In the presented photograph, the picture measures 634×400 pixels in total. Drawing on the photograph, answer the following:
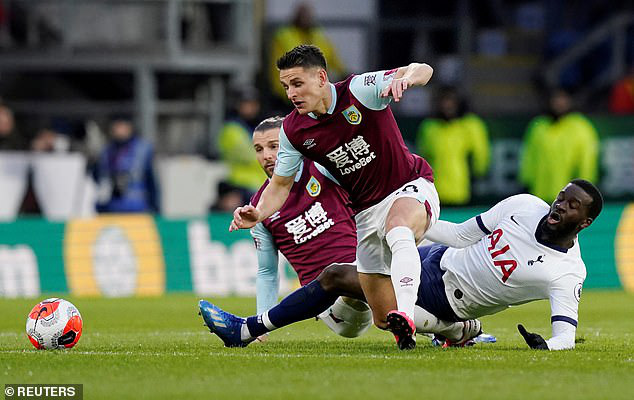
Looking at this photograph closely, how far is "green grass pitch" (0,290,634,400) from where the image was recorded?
6.71 m

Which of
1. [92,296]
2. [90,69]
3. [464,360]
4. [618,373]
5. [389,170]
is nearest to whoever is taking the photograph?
[618,373]

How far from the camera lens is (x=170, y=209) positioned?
2008 cm

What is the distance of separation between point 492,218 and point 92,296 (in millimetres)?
8332

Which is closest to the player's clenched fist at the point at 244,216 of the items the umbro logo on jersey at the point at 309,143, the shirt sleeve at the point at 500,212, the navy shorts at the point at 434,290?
the umbro logo on jersey at the point at 309,143

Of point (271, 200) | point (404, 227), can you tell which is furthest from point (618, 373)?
point (271, 200)

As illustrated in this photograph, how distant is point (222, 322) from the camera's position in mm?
9055

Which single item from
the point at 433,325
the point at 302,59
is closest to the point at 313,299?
the point at 433,325

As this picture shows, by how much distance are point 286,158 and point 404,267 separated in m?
1.22

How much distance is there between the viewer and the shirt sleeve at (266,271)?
384 inches

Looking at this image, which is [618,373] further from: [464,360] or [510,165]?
[510,165]

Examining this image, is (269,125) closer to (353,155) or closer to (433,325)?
(353,155)

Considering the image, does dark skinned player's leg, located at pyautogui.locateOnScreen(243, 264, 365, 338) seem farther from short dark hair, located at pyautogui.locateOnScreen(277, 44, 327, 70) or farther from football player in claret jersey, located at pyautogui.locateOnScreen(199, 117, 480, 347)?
short dark hair, located at pyautogui.locateOnScreen(277, 44, 327, 70)

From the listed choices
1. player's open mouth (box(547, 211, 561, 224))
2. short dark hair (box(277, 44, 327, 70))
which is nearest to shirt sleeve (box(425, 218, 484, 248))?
player's open mouth (box(547, 211, 561, 224))

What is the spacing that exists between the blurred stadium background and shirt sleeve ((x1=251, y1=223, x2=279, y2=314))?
6.93 m
